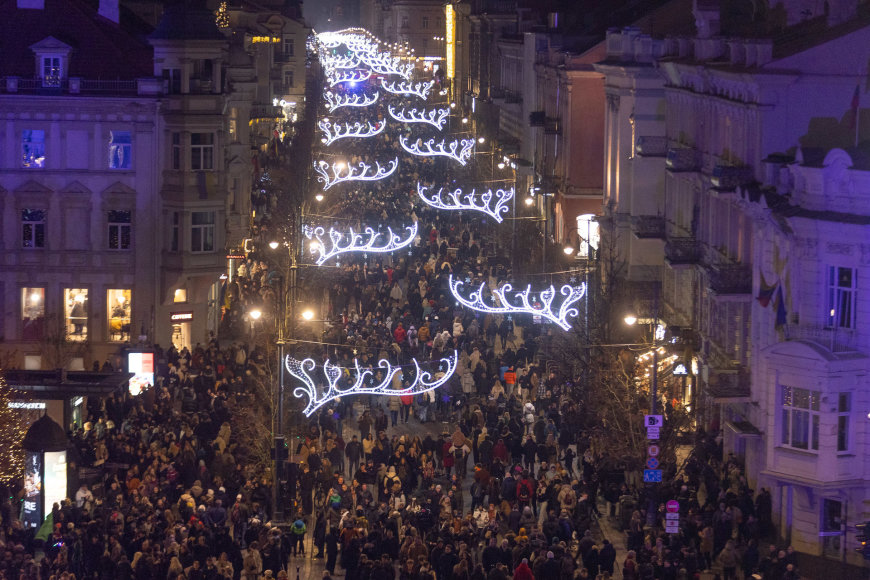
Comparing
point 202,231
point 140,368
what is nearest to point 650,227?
point 202,231

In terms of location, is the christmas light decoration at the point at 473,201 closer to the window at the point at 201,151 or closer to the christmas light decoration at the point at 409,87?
the window at the point at 201,151

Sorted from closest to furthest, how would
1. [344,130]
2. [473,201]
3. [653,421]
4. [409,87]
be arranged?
[653,421] → [473,201] → [344,130] → [409,87]

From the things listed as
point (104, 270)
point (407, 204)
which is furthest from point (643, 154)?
point (407, 204)

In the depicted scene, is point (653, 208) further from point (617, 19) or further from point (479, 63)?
point (479, 63)

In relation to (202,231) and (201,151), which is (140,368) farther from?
(201,151)

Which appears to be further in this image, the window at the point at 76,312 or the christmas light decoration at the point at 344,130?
the christmas light decoration at the point at 344,130

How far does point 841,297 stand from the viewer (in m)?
35.3

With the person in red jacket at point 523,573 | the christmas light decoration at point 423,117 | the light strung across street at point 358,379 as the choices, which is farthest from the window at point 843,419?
the christmas light decoration at point 423,117

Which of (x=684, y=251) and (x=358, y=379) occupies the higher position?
(x=684, y=251)

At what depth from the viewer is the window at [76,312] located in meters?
53.3

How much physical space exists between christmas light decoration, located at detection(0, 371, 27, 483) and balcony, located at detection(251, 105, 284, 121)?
3386 centimetres

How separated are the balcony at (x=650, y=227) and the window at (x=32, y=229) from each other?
18.2 metres

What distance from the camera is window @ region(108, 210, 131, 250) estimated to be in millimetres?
53656

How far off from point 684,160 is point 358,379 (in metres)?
15.2
